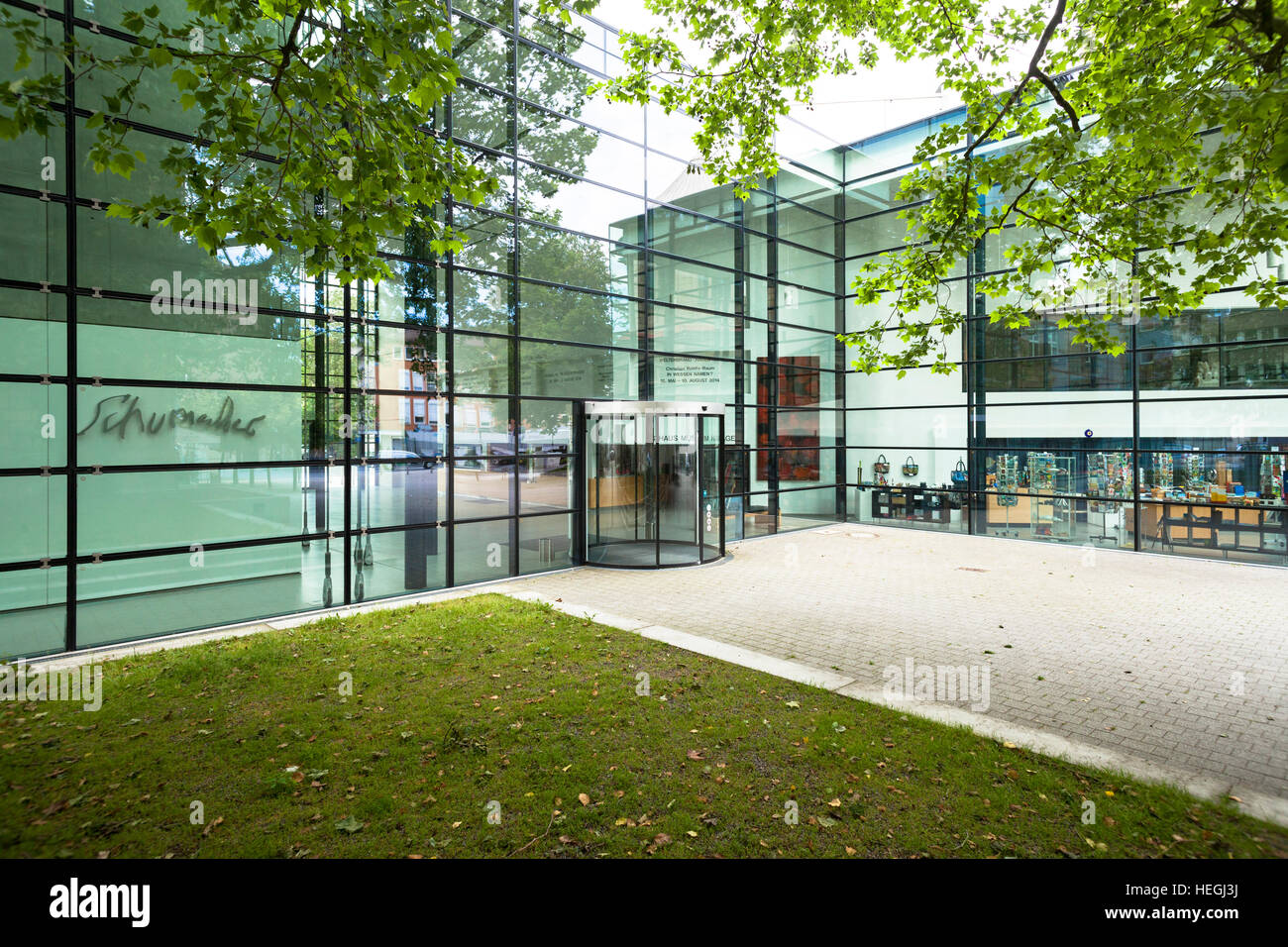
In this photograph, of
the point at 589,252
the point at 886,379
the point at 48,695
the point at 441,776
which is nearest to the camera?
the point at 441,776

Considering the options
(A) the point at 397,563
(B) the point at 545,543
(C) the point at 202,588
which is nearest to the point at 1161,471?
(B) the point at 545,543

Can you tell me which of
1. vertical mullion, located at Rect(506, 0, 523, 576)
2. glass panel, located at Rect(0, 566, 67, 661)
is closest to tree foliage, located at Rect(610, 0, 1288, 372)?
vertical mullion, located at Rect(506, 0, 523, 576)

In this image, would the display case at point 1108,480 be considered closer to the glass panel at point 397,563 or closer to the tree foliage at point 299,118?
the glass panel at point 397,563

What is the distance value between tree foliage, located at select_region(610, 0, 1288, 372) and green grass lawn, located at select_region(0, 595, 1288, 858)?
4.48 m

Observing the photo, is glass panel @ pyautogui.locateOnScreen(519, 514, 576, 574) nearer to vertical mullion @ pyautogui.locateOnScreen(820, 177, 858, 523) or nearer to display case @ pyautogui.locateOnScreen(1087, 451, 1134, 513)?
vertical mullion @ pyautogui.locateOnScreen(820, 177, 858, 523)

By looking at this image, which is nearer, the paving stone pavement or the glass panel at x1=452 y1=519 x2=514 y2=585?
the paving stone pavement

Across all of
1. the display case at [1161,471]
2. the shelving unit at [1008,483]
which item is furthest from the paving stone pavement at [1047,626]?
the shelving unit at [1008,483]

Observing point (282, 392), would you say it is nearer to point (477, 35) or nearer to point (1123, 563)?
point (477, 35)

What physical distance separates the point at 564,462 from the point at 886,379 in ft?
38.1

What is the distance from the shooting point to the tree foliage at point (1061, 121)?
6.75m

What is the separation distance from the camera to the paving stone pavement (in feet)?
19.5

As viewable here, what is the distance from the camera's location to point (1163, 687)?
6891 millimetres

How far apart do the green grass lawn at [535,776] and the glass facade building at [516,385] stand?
262 centimetres
